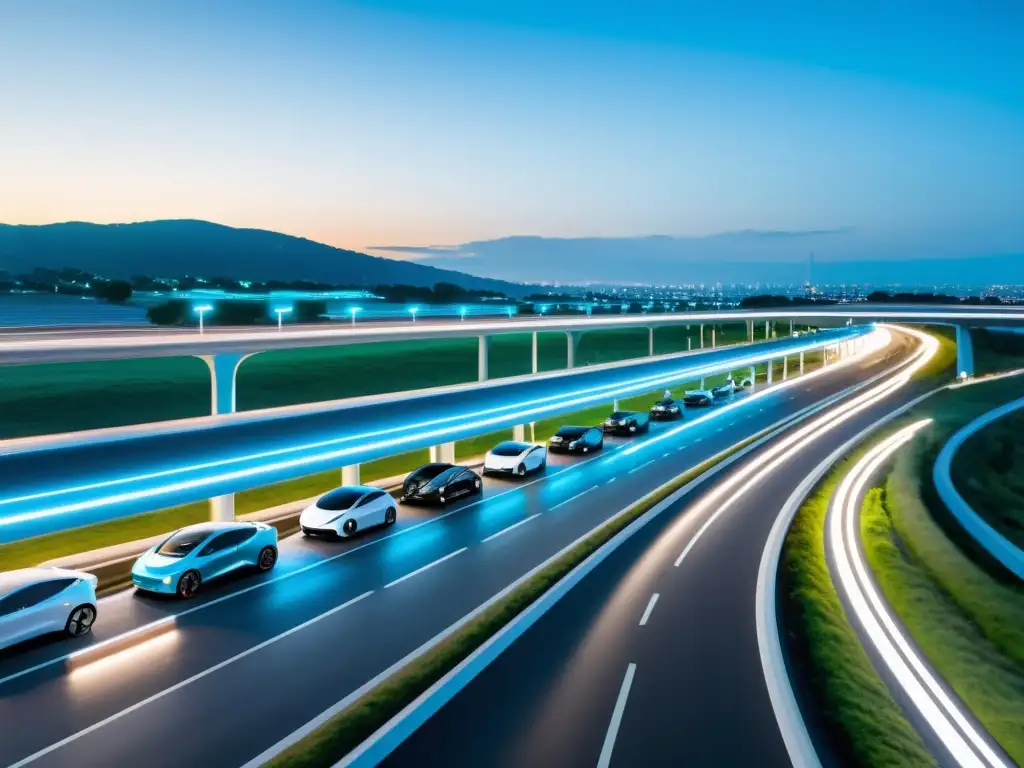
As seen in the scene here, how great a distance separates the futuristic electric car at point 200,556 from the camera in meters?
16.1

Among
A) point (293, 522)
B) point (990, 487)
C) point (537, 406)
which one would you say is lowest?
point (990, 487)

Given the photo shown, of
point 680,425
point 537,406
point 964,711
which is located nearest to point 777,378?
point 680,425

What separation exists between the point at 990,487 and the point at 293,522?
1461 inches

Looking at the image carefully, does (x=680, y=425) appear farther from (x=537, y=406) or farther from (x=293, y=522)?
(x=293, y=522)

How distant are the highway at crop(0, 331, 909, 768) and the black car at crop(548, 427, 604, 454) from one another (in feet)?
32.4

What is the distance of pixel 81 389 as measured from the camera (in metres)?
68.6

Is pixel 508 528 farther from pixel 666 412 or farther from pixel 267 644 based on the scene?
pixel 666 412

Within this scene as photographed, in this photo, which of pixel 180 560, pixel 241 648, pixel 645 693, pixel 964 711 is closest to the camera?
pixel 645 693

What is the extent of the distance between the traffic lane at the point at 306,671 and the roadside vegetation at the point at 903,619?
6.85 meters

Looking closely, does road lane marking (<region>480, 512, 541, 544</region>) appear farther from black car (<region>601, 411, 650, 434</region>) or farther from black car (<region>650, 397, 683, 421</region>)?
black car (<region>650, 397, 683, 421</region>)

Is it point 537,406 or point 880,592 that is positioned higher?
point 537,406

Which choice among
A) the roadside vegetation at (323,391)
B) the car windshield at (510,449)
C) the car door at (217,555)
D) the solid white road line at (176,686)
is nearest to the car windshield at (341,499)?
the car door at (217,555)

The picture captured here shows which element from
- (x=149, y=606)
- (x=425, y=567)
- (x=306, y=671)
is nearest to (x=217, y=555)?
(x=149, y=606)

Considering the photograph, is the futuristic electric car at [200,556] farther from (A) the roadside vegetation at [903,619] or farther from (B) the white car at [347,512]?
(A) the roadside vegetation at [903,619]
